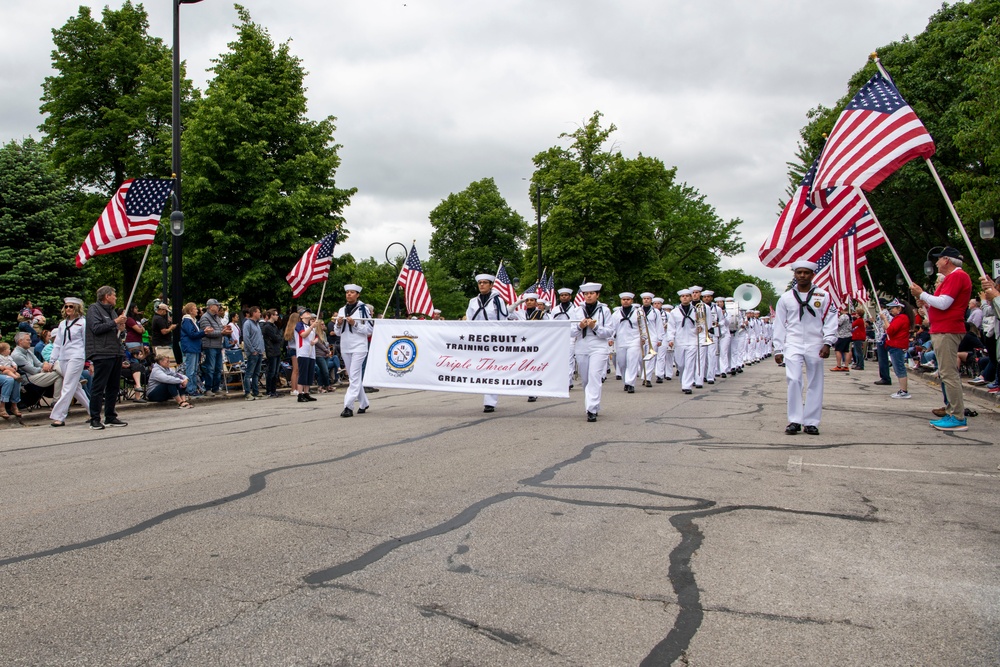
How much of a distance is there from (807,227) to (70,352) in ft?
38.9

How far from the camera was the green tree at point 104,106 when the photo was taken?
38.6 m

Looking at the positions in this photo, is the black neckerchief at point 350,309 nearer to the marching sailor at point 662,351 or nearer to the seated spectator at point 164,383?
the seated spectator at point 164,383

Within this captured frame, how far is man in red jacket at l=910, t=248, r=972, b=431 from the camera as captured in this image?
10016 mm

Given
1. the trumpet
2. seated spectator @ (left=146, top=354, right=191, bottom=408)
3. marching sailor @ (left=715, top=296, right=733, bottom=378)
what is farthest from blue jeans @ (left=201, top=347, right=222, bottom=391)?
marching sailor @ (left=715, top=296, right=733, bottom=378)

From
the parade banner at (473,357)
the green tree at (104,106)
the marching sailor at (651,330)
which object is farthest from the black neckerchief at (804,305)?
the green tree at (104,106)

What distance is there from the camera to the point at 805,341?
33.5 ft

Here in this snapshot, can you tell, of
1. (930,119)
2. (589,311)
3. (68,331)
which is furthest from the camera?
(930,119)

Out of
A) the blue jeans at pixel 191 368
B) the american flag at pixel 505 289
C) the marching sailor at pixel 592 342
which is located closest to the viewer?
the marching sailor at pixel 592 342

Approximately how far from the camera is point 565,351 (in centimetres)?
1215

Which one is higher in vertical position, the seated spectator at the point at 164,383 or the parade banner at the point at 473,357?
the parade banner at the point at 473,357

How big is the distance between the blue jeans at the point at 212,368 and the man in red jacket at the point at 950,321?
1338 cm

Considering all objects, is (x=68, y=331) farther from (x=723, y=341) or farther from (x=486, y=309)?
(x=723, y=341)

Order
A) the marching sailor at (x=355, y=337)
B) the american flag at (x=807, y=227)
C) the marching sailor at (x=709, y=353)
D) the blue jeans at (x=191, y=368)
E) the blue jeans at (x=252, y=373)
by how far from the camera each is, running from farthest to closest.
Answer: the marching sailor at (x=709, y=353) < the blue jeans at (x=252, y=373) < the blue jeans at (x=191, y=368) < the american flag at (x=807, y=227) < the marching sailor at (x=355, y=337)

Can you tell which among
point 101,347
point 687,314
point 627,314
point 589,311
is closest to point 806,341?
point 589,311
